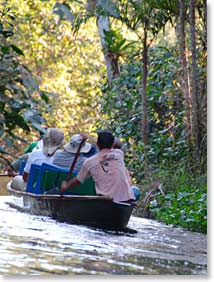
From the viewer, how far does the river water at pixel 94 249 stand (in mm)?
4926

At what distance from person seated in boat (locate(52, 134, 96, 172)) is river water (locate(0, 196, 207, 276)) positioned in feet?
1.96

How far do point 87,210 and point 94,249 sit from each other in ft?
4.66

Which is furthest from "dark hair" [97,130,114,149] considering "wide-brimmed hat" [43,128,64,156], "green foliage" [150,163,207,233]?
"wide-brimmed hat" [43,128,64,156]

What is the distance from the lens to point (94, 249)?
5793 millimetres

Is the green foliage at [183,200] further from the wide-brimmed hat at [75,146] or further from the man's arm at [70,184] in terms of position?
the man's arm at [70,184]

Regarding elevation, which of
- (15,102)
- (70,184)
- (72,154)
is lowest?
(70,184)

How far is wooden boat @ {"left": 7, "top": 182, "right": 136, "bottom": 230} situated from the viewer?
22.8 ft

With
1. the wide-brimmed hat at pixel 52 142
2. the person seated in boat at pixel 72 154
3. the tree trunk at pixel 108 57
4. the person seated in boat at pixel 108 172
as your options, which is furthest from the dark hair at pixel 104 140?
the tree trunk at pixel 108 57

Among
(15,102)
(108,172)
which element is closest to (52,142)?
(108,172)

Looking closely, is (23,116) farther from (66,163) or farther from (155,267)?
(66,163)

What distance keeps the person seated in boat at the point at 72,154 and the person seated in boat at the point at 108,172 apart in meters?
1.13

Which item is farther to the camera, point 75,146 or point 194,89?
point 194,89

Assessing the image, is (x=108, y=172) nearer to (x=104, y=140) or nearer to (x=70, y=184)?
(x=104, y=140)

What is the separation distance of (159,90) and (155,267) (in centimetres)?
622
